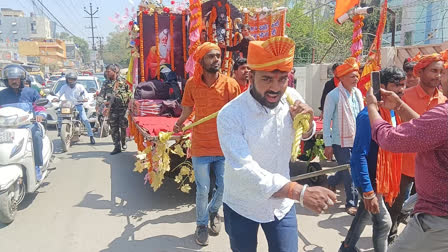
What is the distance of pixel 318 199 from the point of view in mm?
1592

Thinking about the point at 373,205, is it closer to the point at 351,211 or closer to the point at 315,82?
the point at 351,211

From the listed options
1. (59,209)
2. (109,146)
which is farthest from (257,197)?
(109,146)

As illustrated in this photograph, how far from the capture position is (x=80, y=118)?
28.0 ft

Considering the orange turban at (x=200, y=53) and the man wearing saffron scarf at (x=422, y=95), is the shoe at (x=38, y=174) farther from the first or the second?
the man wearing saffron scarf at (x=422, y=95)

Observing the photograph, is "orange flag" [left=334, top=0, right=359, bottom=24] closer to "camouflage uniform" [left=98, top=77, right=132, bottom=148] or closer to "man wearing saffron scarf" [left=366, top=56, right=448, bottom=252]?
"man wearing saffron scarf" [left=366, top=56, right=448, bottom=252]

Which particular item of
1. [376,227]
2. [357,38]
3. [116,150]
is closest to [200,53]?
[376,227]

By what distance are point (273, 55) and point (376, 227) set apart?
173 centimetres

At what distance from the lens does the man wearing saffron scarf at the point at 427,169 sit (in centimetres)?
171

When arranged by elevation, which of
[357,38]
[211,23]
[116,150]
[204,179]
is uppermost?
[211,23]

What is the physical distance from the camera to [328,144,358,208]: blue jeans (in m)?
4.04

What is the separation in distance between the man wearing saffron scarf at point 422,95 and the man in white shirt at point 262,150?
58.6 inches

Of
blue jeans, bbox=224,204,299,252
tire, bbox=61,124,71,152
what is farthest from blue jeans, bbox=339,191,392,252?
tire, bbox=61,124,71,152

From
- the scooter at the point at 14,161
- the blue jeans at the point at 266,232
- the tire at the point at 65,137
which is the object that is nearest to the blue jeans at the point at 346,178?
the blue jeans at the point at 266,232

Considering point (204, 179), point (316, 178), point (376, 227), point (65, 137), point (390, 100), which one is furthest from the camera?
point (65, 137)
